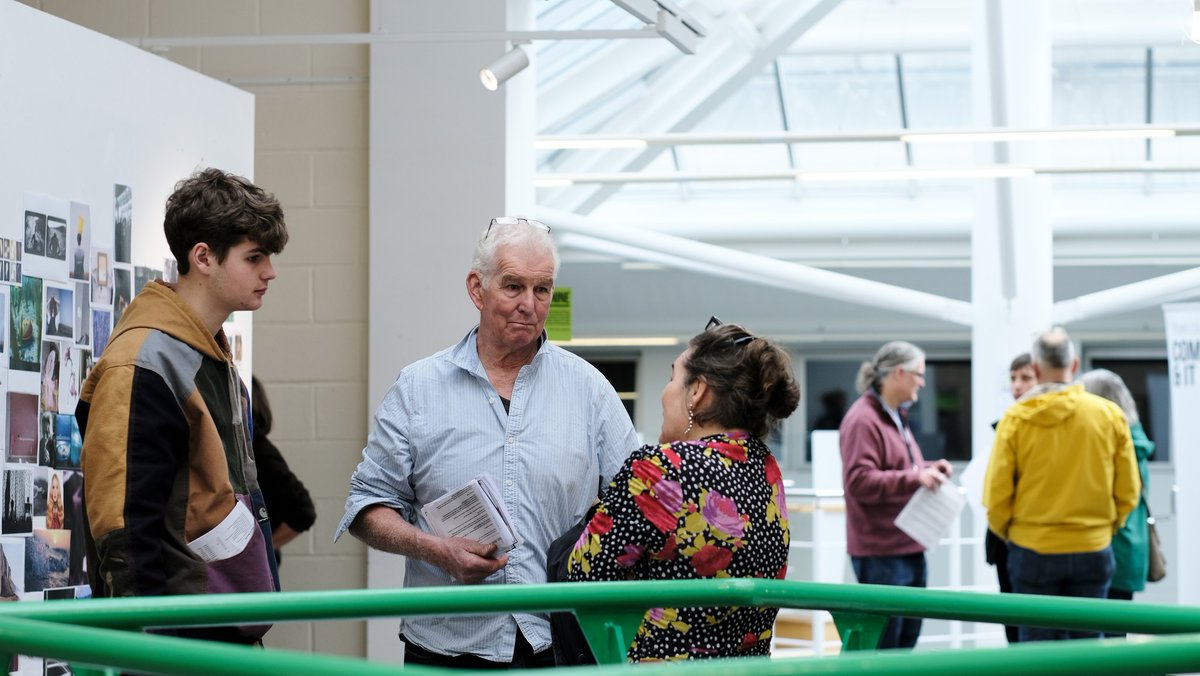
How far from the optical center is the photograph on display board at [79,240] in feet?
11.1

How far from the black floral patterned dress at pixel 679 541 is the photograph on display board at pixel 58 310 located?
4.84 ft

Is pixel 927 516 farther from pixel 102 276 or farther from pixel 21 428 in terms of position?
pixel 21 428

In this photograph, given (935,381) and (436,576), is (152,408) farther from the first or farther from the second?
(935,381)

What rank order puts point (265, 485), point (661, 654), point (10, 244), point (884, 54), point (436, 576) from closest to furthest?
point (661, 654) → point (436, 576) → point (10, 244) → point (265, 485) → point (884, 54)

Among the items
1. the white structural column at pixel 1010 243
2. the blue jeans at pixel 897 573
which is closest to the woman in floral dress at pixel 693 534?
the blue jeans at pixel 897 573

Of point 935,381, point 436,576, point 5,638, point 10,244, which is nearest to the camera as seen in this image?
point 5,638

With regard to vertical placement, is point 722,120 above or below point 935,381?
above

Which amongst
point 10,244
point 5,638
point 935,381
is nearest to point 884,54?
point 935,381

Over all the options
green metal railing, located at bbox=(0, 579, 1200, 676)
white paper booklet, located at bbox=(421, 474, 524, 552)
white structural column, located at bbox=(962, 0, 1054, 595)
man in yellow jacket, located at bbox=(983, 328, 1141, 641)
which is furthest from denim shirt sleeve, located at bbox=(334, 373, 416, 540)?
white structural column, located at bbox=(962, 0, 1054, 595)

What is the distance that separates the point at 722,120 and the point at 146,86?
1612 centimetres

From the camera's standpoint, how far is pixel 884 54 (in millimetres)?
18297

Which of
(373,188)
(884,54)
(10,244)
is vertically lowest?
(10,244)

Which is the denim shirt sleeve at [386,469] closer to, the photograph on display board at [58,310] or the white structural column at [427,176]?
the photograph on display board at [58,310]

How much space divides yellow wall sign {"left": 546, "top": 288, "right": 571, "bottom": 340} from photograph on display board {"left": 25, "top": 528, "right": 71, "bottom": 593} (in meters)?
2.04
